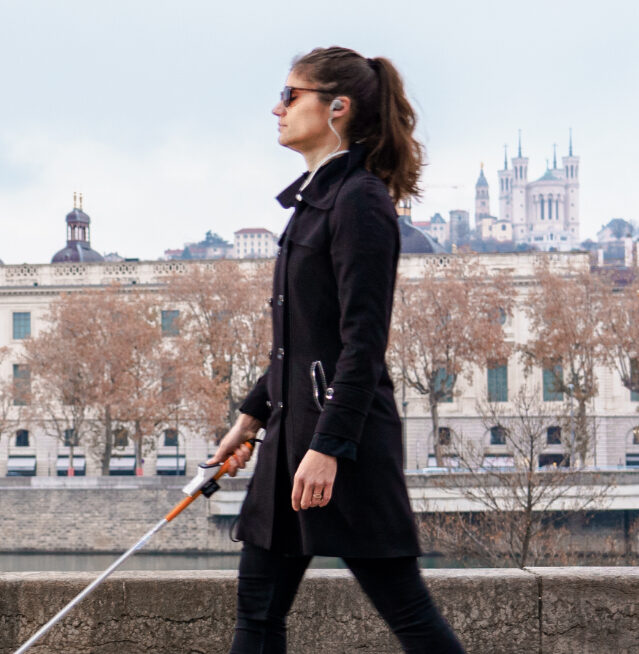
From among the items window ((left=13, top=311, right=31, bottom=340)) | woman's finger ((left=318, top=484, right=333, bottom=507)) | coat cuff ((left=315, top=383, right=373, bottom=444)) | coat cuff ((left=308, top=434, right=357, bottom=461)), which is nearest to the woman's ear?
coat cuff ((left=315, top=383, right=373, bottom=444))

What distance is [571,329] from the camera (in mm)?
41844

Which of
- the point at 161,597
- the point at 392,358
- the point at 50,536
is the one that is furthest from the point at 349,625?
the point at 392,358

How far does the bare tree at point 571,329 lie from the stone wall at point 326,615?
122 feet

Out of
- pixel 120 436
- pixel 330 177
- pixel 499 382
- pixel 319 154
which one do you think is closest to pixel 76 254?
pixel 120 436

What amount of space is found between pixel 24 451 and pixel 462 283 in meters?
22.3

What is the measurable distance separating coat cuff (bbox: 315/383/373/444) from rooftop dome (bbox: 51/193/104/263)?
57.2 meters

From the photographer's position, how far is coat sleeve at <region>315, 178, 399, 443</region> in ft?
9.48

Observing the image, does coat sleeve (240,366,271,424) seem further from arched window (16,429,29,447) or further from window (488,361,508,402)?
arched window (16,429,29,447)

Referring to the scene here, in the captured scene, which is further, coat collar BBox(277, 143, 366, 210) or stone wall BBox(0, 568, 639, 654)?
stone wall BBox(0, 568, 639, 654)

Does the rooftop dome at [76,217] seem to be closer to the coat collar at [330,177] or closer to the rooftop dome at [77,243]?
the rooftop dome at [77,243]

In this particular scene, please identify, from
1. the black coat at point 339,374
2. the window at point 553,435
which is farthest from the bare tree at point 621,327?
the black coat at point 339,374

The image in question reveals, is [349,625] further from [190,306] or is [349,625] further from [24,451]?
[24,451]

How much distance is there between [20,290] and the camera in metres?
53.9

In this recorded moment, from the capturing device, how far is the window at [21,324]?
54188 mm
